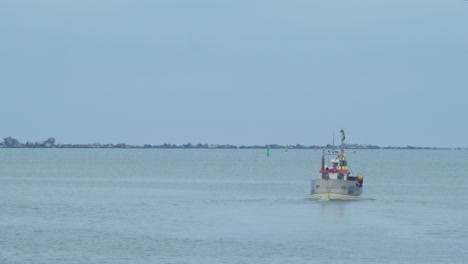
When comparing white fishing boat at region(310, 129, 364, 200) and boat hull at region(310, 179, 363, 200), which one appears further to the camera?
boat hull at region(310, 179, 363, 200)

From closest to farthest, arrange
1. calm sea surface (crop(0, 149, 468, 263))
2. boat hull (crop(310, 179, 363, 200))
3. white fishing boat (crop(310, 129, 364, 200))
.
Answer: calm sea surface (crop(0, 149, 468, 263)) → white fishing boat (crop(310, 129, 364, 200)) → boat hull (crop(310, 179, 363, 200))

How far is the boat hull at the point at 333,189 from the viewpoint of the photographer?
3086 inches

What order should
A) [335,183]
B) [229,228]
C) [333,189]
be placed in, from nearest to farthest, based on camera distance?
[229,228]
[333,189]
[335,183]

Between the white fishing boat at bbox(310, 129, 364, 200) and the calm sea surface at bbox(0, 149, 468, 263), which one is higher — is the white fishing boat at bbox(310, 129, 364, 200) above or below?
above

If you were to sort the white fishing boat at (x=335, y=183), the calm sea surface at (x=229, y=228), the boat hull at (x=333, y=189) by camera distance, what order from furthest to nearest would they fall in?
1. the boat hull at (x=333, y=189)
2. the white fishing boat at (x=335, y=183)
3. the calm sea surface at (x=229, y=228)

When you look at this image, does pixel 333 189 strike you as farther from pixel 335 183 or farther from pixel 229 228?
pixel 229 228

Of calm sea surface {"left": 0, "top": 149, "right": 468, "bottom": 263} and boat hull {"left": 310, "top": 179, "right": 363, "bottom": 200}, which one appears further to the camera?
boat hull {"left": 310, "top": 179, "right": 363, "bottom": 200}

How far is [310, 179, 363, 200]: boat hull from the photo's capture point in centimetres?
7838

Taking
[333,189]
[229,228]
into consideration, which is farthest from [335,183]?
[229,228]

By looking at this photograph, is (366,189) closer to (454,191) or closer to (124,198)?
(454,191)

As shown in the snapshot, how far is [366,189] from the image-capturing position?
107062 millimetres

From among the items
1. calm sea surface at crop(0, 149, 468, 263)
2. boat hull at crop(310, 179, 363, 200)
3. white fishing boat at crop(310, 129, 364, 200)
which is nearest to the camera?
calm sea surface at crop(0, 149, 468, 263)

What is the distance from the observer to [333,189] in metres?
78.2

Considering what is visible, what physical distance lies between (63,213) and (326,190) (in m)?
19.9
